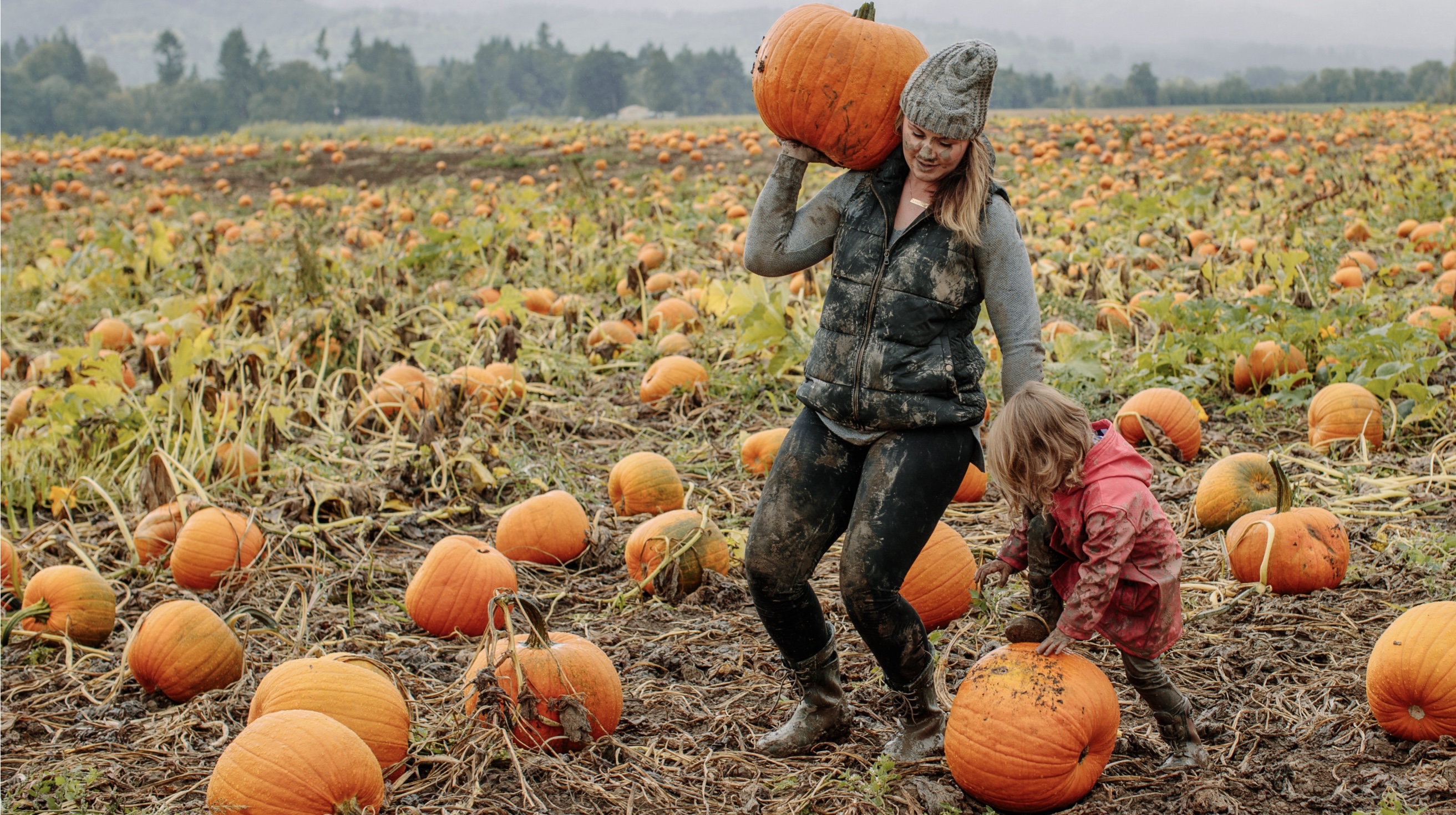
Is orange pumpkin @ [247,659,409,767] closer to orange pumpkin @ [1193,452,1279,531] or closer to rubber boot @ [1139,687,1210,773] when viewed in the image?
rubber boot @ [1139,687,1210,773]

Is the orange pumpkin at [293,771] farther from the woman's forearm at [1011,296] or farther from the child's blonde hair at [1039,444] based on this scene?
the woman's forearm at [1011,296]

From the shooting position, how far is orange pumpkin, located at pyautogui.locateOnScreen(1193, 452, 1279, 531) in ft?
13.3

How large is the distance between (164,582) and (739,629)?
237cm

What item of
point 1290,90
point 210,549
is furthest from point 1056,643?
point 1290,90

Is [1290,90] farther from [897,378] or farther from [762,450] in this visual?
[897,378]

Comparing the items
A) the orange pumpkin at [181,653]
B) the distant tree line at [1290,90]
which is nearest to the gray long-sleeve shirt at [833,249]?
the orange pumpkin at [181,653]

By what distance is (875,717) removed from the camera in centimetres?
316

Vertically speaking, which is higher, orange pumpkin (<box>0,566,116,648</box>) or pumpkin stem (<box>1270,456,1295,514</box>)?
pumpkin stem (<box>1270,456,1295,514</box>)

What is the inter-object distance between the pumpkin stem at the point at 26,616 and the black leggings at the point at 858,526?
2.54 m

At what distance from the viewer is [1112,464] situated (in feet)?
8.44

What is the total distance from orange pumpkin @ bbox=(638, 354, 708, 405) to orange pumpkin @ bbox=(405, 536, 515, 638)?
7.86ft

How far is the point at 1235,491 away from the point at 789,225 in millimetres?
2235

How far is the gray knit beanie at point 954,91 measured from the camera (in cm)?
265

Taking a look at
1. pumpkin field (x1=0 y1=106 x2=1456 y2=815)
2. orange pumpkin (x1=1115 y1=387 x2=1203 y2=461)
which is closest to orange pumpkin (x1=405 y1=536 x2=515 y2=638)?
pumpkin field (x1=0 y1=106 x2=1456 y2=815)
